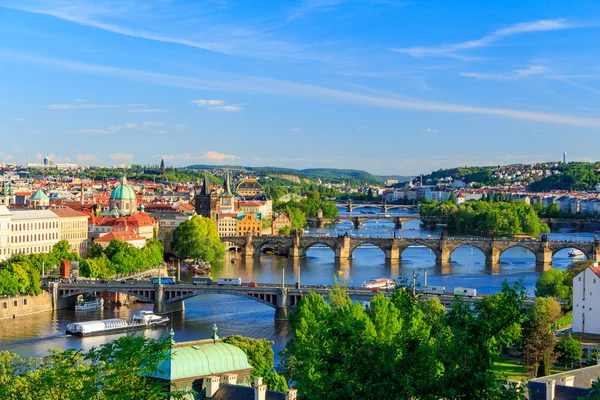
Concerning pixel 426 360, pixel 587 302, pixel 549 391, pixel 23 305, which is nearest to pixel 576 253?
pixel 587 302

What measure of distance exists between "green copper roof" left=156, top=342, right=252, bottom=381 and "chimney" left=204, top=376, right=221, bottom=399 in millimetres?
275

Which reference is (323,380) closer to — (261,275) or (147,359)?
(147,359)

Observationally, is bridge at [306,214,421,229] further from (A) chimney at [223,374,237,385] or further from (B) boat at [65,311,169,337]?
(A) chimney at [223,374,237,385]

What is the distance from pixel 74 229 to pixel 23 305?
21.1 meters

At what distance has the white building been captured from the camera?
3375 centimetres

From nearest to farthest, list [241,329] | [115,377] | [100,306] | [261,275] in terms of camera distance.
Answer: [115,377], [241,329], [100,306], [261,275]

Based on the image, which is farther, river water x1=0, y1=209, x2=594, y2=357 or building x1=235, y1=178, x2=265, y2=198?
building x1=235, y1=178, x2=265, y2=198

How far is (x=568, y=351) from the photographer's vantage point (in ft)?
96.1

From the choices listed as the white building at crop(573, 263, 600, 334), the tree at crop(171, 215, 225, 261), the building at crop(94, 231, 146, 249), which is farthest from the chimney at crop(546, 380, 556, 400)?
the tree at crop(171, 215, 225, 261)

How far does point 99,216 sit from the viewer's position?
7494 centimetres

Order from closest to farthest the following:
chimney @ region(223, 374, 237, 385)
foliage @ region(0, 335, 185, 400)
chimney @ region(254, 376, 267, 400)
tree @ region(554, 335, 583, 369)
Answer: foliage @ region(0, 335, 185, 400) → chimney @ region(254, 376, 267, 400) → chimney @ region(223, 374, 237, 385) → tree @ region(554, 335, 583, 369)

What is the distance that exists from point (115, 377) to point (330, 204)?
117737 millimetres

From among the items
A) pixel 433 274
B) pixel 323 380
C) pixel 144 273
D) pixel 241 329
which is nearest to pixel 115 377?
pixel 323 380

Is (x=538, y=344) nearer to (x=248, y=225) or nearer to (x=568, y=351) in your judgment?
(x=568, y=351)
